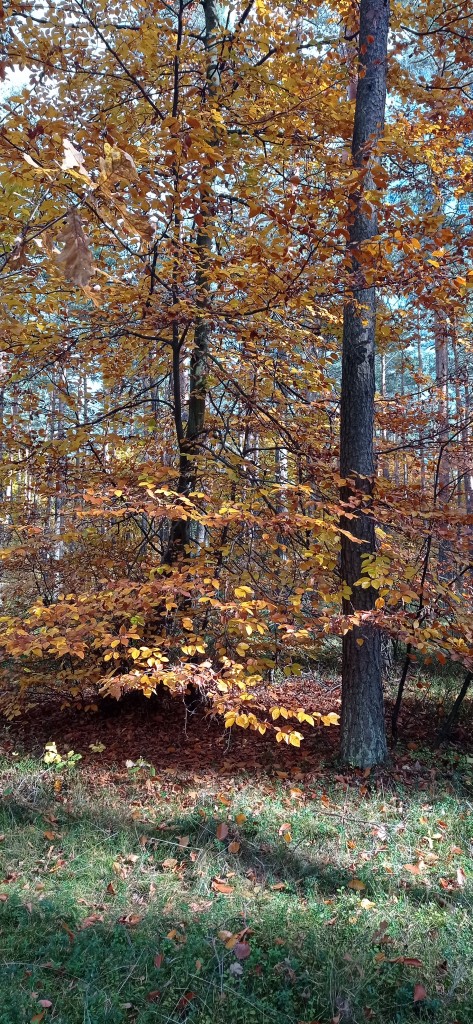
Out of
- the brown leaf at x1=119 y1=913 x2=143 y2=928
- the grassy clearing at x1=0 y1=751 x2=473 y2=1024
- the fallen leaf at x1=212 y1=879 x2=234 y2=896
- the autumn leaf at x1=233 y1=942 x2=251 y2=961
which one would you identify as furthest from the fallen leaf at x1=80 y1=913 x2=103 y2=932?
the autumn leaf at x1=233 y1=942 x2=251 y2=961

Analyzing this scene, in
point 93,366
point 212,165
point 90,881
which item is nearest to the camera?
point 90,881

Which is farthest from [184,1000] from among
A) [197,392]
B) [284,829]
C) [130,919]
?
[197,392]

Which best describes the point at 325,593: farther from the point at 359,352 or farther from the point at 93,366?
the point at 93,366

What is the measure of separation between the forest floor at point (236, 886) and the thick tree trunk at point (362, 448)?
1.38 feet

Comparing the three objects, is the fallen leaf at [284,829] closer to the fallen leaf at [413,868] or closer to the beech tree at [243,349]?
the beech tree at [243,349]

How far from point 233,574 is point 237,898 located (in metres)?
2.67

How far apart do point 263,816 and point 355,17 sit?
7.93 meters

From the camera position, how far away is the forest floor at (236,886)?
296 centimetres

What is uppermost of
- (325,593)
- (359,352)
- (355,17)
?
(355,17)

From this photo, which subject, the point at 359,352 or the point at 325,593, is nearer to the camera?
the point at 325,593

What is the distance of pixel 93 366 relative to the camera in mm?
6863

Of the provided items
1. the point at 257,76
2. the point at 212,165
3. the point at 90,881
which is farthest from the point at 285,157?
the point at 90,881

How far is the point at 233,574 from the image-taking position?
5594 millimetres

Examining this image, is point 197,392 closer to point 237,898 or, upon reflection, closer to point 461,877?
point 237,898
